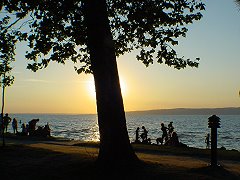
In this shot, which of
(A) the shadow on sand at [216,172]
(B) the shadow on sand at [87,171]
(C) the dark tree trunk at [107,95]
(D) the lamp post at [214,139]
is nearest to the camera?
(B) the shadow on sand at [87,171]

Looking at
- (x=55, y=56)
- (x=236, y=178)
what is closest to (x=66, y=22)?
(x=55, y=56)

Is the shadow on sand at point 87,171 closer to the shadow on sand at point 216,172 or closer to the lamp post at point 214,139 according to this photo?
the shadow on sand at point 216,172

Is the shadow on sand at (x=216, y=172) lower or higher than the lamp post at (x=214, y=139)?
lower

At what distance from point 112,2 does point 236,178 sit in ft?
27.9

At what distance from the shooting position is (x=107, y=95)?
445 inches

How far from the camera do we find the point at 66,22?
49.7 ft

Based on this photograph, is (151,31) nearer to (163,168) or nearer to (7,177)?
(163,168)

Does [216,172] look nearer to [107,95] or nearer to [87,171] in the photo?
[87,171]

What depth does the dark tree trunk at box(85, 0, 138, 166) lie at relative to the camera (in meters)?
11.2

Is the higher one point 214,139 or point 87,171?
point 214,139

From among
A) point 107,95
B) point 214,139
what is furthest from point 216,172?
point 107,95

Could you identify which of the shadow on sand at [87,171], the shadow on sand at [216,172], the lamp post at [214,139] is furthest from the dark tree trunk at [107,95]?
the lamp post at [214,139]

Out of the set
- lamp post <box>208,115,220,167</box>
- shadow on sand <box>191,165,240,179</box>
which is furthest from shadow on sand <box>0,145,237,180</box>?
lamp post <box>208,115,220,167</box>

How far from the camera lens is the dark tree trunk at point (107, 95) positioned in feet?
36.9
